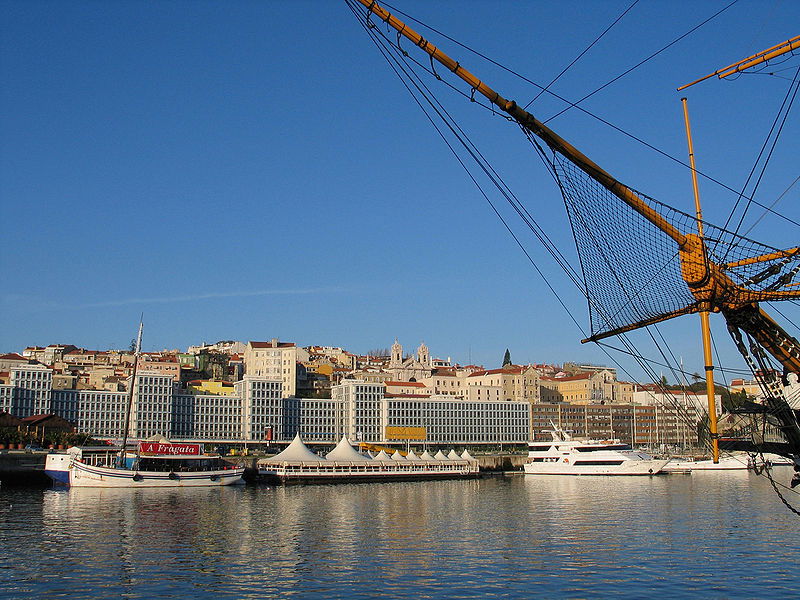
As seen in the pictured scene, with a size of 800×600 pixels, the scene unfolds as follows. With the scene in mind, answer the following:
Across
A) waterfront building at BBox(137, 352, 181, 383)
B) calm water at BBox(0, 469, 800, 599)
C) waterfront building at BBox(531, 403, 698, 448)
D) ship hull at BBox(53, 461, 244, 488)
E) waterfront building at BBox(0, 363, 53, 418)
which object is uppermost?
waterfront building at BBox(137, 352, 181, 383)

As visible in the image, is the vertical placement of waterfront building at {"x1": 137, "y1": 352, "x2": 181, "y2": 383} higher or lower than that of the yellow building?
higher

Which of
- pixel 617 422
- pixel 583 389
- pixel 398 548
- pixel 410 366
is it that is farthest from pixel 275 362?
pixel 398 548

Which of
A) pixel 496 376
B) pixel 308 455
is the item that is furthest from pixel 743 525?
pixel 496 376

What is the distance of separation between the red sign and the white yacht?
42.8m

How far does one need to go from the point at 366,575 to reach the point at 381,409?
3801 inches

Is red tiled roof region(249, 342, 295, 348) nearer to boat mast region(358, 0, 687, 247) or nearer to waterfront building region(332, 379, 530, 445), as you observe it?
waterfront building region(332, 379, 530, 445)

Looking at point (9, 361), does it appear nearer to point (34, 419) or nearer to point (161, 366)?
point (161, 366)

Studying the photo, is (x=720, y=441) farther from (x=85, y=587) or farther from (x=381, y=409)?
(x=381, y=409)

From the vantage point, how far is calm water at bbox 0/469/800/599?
79.3 ft

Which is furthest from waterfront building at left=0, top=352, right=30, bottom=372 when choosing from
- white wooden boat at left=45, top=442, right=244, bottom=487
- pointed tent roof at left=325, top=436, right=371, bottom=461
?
pointed tent roof at left=325, top=436, right=371, bottom=461

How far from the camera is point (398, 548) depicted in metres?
32.1

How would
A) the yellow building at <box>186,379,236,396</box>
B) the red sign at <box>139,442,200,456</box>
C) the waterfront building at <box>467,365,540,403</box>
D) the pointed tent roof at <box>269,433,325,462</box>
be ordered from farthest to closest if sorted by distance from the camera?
the waterfront building at <box>467,365,540,403</box>
the yellow building at <box>186,379,236,396</box>
the pointed tent roof at <box>269,433,325,462</box>
the red sign at <box>139,442,200,456</box>

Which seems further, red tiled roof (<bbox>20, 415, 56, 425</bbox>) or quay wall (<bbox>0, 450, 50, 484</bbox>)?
red tiled roof (<bbox>20, 415, 56, 425</bbox>)

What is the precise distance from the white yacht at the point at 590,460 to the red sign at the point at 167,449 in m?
42.8
